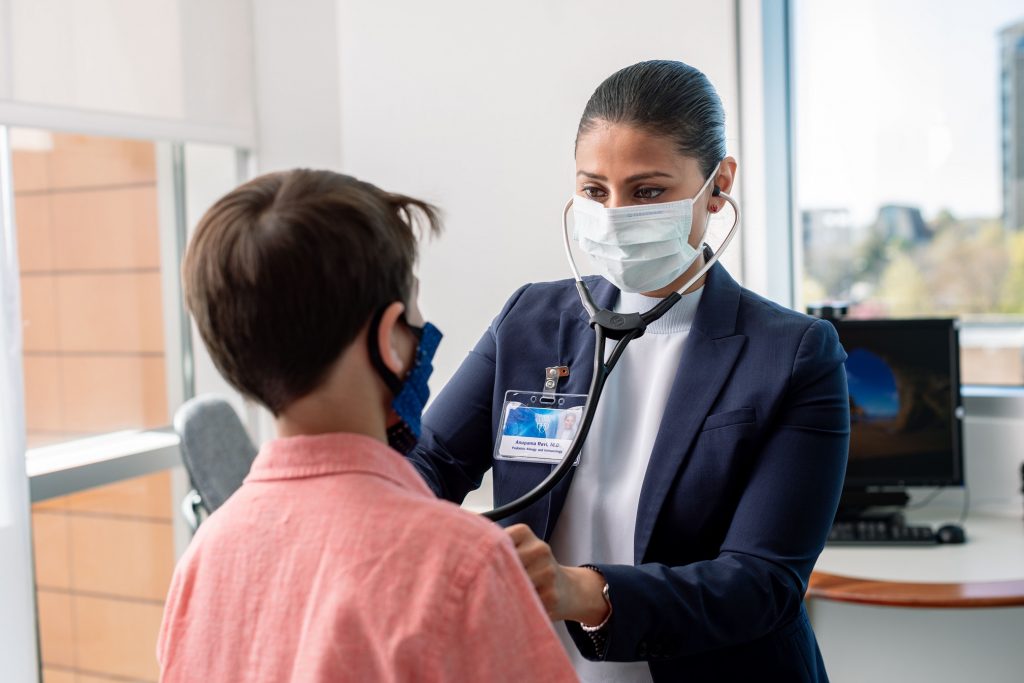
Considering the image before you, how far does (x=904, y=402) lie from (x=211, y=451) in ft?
5.64

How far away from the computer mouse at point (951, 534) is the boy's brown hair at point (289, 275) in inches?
76.3

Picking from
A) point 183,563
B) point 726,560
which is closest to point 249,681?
point 183,563

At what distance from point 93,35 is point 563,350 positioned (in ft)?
6.18

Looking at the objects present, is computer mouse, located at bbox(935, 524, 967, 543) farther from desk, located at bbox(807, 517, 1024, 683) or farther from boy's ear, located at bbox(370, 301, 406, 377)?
boy's ear, located at bbox(370, 301, 406, 377)

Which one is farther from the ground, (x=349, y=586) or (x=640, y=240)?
(x=640, y=240)

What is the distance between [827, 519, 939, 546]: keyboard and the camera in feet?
7.50

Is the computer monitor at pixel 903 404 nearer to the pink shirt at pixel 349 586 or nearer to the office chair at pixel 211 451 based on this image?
the office chair at pixel 211 451

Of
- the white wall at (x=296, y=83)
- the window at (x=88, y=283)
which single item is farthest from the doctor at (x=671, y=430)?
the white wall at (x=296, y=83)

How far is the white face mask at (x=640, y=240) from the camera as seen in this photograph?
1286 mm

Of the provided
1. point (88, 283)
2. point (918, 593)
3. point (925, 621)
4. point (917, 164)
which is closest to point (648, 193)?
point (918, 593)

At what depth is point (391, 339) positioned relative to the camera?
77cm

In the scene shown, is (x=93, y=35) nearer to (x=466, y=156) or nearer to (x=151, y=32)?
(x=151, y=32)

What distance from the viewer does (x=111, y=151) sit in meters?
2.92

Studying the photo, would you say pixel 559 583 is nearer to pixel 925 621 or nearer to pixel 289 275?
pixel 289 275
